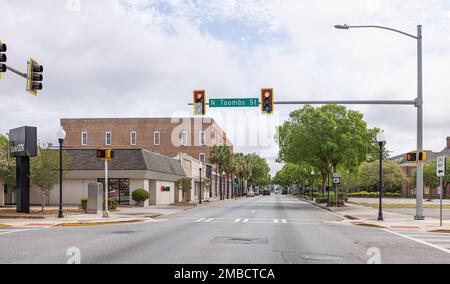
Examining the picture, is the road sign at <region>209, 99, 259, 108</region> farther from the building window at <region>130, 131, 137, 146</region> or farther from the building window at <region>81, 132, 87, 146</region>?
the building window at <region>81, 132, 87, 146</region>

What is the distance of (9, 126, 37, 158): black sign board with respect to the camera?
30406 millimetres

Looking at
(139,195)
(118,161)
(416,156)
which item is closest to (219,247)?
(416,156)

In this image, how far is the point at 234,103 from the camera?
25.7 meters

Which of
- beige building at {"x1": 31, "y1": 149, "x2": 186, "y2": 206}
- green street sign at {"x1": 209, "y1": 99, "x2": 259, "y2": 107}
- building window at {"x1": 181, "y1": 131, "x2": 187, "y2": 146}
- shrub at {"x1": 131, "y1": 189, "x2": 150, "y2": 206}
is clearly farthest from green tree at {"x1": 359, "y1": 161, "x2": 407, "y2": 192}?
green street sign at {"x1": 209, "y1": 99, "x2": 259, "y2": 107}

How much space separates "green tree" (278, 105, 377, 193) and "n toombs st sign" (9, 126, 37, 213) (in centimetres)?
2632

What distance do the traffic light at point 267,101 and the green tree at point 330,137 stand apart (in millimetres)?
23620

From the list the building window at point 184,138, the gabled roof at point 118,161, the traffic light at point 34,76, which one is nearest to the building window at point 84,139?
the building window at point 184,138

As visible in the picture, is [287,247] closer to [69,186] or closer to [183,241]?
[183,241]

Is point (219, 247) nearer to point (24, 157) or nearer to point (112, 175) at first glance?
point (24, 157)

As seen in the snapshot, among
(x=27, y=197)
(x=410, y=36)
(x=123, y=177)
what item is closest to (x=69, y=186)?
(x=123, y=177)

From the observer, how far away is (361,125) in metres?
49.8

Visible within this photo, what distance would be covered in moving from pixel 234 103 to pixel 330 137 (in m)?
25.3

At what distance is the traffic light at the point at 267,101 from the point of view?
24969 millimetres

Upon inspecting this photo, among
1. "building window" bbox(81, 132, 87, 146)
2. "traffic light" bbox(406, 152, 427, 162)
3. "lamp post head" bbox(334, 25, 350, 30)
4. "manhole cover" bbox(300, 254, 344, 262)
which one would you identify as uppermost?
"lamp post head" bbox(334, 25, 350, 30)
